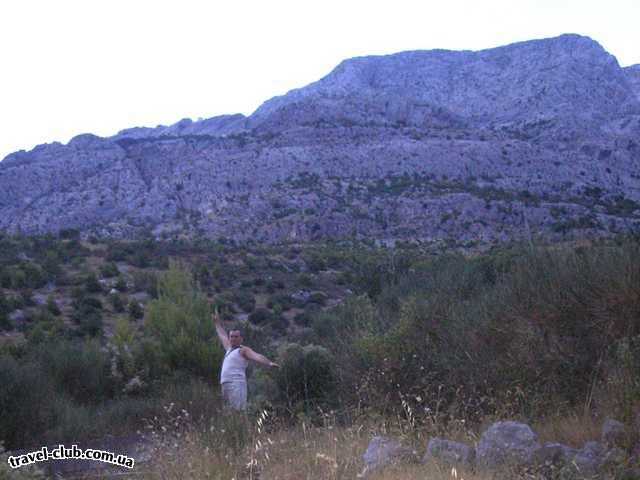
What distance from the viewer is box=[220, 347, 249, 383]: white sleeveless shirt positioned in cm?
1157

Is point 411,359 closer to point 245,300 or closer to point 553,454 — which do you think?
point 553,454

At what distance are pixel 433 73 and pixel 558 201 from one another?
66960 millimetres

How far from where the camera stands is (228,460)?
6.90 metres

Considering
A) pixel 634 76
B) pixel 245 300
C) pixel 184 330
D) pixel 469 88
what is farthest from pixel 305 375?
pixel 634 76

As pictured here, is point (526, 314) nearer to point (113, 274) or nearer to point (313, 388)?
point (313, 388)

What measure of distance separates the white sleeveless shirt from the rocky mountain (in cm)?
4344

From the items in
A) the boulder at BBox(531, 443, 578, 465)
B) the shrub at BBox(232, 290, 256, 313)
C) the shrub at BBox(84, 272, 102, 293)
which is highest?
the boulder at BBox(531, 443, 578, 465)

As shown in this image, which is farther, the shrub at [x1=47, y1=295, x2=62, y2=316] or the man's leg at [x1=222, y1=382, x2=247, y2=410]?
the shrub at [x1=47, y1=295, x2=62, y2=316]

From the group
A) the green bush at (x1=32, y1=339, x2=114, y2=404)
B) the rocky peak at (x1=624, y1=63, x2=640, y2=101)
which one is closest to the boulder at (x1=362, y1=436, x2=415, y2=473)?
the green bush at (x1=32, y1=339, x2=114, y2=404)

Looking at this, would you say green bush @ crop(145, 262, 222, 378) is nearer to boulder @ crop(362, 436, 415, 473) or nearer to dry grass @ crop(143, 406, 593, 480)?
dry grass @ crop(143, 406, 593, 480)

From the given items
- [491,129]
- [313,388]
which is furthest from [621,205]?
[313,388]

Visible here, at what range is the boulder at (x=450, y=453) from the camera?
668 cm

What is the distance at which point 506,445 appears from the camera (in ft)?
22.1

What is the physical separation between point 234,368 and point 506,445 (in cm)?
571
